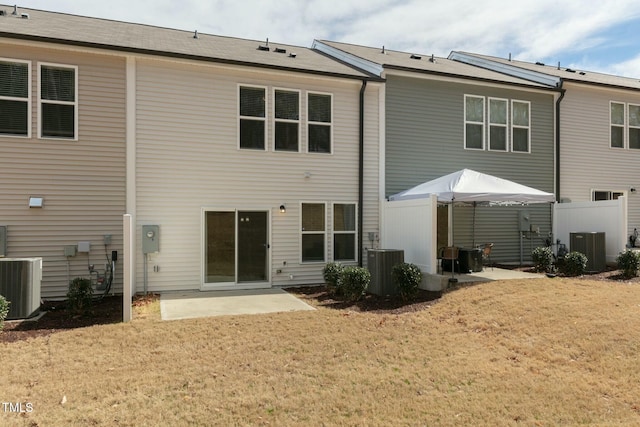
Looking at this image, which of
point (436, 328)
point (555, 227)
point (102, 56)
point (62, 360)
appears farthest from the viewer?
point (555, 227)

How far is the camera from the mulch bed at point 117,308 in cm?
660

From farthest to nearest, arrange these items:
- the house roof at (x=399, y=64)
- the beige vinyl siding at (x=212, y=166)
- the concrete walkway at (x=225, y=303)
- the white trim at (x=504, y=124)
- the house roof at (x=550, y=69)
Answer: the house roof at (x=550, y=69)
the white trim at (x=504, y=124)
the house roof at (x=399, y=64)
the beige vinyl siding at (x=212, y=166)
the concrete walkway at (x=225, y=303)

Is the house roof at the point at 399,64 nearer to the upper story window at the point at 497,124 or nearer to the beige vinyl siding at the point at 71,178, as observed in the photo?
the upper story window at the point at 497,124

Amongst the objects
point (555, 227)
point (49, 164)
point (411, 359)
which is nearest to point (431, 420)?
point (411, 359)

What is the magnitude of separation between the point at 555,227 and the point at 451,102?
525 centimetres

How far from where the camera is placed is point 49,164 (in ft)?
28.8

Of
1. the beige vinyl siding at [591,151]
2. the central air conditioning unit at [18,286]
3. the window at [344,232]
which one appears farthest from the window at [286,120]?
the beige vinyl siding at [591,151]

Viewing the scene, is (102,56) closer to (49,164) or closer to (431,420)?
(49,164)

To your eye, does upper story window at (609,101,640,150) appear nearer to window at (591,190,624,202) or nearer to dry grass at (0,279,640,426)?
window at (591,190,624,202)

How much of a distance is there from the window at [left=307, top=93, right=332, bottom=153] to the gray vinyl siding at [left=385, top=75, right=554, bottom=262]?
174cm

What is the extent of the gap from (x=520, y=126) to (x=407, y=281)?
7498 millimetres

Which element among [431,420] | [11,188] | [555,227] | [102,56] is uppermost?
[102,56]

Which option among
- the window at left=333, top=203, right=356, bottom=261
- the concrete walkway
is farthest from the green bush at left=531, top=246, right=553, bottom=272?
the concrete walkway

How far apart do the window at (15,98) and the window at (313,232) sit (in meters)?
6.39
